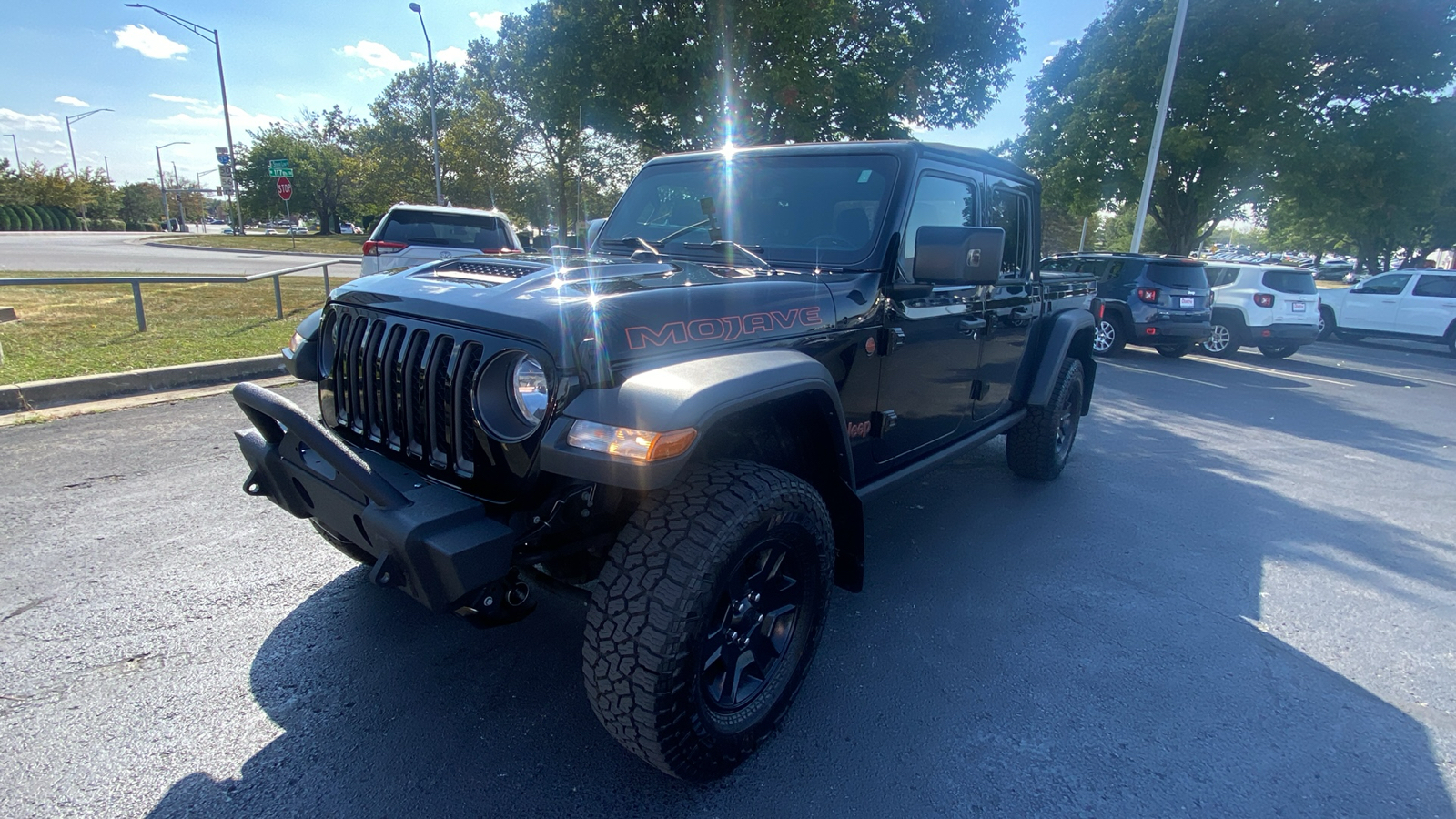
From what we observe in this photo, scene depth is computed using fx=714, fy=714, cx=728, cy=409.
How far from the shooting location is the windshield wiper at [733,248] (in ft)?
9.71

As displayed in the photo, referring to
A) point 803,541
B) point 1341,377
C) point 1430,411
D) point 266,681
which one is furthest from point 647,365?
point 1341,377

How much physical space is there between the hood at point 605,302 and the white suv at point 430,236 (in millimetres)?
7150

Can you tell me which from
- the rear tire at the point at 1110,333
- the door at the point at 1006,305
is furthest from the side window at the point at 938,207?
the rear tire at the point at 1110,333

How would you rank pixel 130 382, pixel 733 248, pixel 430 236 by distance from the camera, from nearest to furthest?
pixel 733 248 < pixel 130 382 < pixel 430 236

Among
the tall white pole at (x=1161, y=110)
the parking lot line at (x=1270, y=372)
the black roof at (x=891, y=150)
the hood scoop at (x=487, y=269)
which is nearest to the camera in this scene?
the hood scoop at (x=487, y=269)

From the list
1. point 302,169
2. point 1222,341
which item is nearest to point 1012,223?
point 1222,341

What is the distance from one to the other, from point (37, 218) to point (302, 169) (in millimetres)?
18126

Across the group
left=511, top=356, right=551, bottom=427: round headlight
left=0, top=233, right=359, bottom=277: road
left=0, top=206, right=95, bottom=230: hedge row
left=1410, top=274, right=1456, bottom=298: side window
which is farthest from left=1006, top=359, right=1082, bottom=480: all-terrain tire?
left=0, top=206, right=95, bottom=230: hedge row

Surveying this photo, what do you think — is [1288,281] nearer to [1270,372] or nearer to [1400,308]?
[1270,372]

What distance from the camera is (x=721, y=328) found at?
2.27 m

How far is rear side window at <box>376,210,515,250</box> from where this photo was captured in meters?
9.83

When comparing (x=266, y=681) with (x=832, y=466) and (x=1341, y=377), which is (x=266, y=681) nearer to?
(x=832, y=466)

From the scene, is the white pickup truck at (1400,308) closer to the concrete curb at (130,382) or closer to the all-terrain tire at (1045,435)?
the all-terrain tire at (1045,435)

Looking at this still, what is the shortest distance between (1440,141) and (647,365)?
79.7 feet
